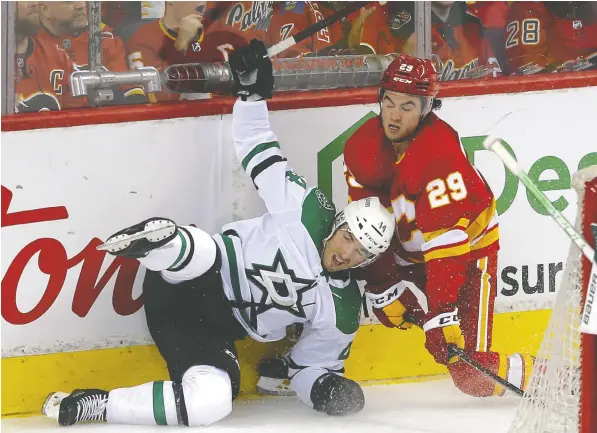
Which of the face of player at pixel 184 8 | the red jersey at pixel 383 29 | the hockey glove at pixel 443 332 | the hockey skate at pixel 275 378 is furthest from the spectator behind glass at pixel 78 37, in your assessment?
the hockey glove at pixel 443 332

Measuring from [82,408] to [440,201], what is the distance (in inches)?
43.8

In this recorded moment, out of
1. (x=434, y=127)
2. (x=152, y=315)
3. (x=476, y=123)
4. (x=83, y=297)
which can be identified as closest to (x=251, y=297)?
(x=152, y=315)

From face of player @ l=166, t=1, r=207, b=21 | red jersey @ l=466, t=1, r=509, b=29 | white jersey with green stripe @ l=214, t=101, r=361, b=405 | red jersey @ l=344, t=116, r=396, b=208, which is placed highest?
red jersey @ l=466, t=1, r=509, b=29

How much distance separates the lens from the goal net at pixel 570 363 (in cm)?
223

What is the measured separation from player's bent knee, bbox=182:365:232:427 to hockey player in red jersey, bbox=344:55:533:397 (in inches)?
21.2

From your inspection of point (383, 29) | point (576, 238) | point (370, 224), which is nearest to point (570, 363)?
point (576, 238)

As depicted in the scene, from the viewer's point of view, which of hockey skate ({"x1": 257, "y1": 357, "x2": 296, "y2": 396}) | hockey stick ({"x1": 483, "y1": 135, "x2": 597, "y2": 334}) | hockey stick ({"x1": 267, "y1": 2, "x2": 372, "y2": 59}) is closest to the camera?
hockey stick ({"x1": 483, "y1": 135, "x2": 597, "y2": 334})

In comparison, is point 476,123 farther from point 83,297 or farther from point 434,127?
point 83,297

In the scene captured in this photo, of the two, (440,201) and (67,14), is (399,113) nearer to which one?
(440,201)

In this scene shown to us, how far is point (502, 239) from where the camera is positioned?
3.46m

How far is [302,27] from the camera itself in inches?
129

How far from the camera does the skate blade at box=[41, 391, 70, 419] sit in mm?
2900

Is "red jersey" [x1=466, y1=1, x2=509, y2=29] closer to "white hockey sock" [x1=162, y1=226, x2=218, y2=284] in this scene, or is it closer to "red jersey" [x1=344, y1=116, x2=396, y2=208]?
"red jersey" [x1=344, y1=116, x2=396, y2=208]

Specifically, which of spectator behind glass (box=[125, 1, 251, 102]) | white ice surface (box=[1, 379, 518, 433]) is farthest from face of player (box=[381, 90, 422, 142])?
white ice surface (box=[1, 379, 518, 433])
